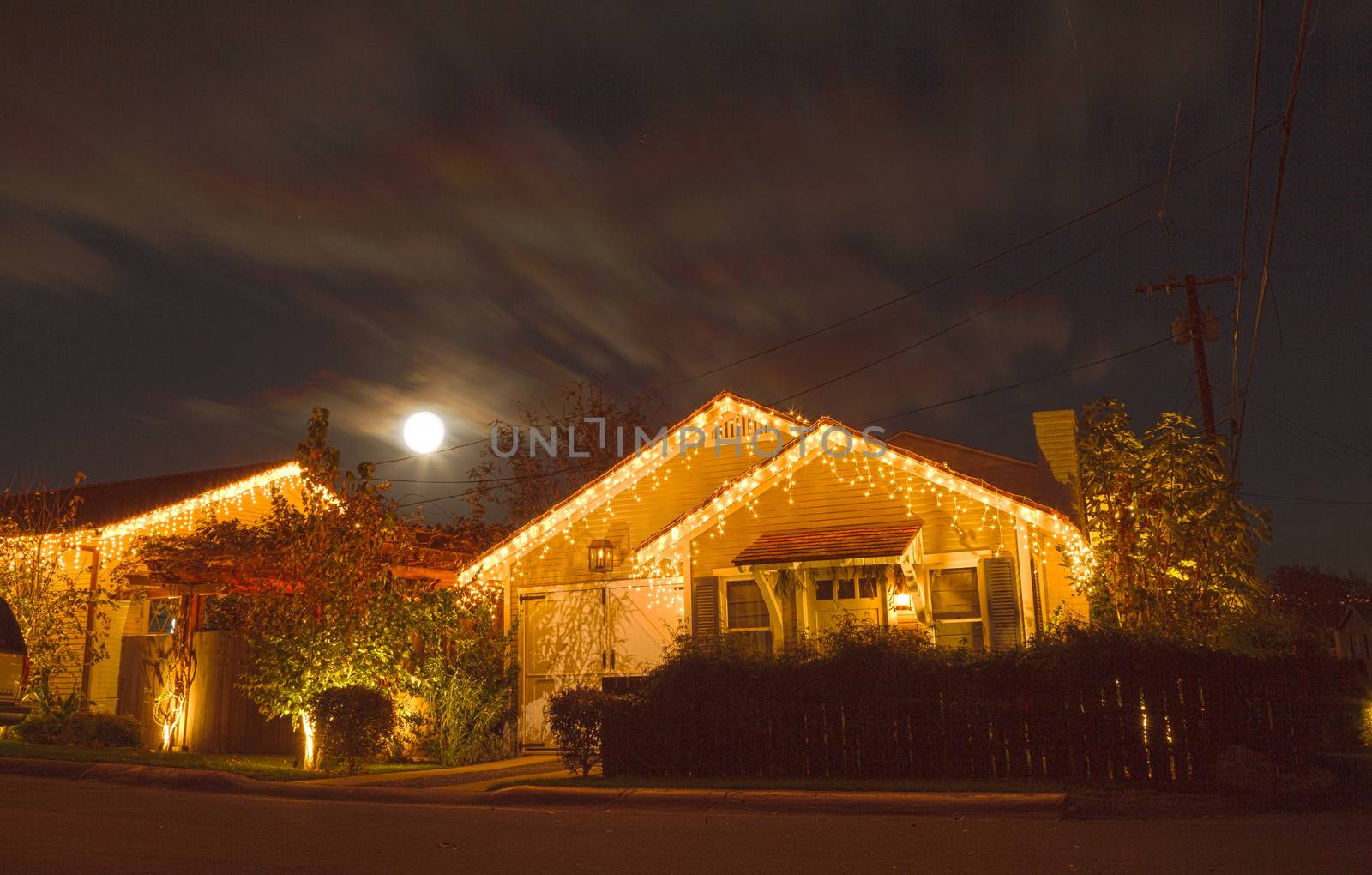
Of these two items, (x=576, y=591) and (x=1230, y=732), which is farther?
(x=576, y=591)

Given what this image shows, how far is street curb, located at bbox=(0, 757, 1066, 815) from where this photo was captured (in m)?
9.96

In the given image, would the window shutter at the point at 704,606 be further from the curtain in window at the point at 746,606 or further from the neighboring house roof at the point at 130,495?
the neighboring house roof at the point at 130,495

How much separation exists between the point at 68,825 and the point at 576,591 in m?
10.0

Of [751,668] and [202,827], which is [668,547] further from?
[202,827]

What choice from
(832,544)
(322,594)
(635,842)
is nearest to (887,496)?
(832,544)

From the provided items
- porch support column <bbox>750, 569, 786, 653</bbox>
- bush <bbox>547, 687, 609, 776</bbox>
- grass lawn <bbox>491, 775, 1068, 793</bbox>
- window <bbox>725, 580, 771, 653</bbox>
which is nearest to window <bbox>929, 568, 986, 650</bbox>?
porch support column <bbox>750, 569, 786, 653</bbox>

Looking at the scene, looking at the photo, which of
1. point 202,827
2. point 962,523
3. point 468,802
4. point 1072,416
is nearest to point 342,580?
point 468,802

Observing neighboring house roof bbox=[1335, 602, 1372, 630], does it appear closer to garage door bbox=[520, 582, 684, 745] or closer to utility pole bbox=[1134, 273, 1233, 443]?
utility pole bbox=[1134, 273, 1233, 443]

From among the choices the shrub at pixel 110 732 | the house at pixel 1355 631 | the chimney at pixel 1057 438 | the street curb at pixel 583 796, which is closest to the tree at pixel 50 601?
the shrub at pixel 110 732

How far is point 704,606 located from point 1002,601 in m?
4.40

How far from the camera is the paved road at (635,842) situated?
7.23m

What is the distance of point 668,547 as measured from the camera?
16781 millimetres

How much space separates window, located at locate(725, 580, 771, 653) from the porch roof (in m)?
1.04

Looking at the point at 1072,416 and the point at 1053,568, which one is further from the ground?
the point at 1072,416
